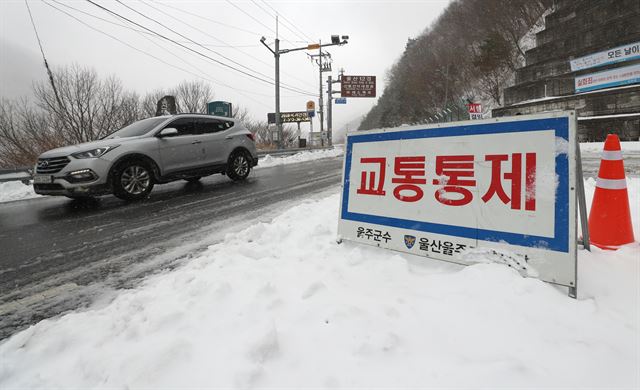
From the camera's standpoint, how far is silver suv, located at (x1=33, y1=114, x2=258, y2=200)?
523 cm

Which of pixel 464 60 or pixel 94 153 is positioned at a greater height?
pixel 464 60

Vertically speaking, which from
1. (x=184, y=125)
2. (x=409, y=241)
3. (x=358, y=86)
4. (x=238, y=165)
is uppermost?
(x=358, y=86)

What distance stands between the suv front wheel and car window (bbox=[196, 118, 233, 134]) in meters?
1.65

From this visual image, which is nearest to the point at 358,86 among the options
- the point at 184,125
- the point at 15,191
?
the point at 184,125

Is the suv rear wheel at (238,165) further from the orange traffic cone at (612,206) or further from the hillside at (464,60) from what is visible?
the hillside at (464,60)

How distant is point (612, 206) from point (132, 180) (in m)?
6.75

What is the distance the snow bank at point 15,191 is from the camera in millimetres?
6827

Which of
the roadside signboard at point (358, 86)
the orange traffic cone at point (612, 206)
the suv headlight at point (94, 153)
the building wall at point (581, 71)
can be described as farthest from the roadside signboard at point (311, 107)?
the orange traffic cone at point (612, 206)

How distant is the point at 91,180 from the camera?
206 inches

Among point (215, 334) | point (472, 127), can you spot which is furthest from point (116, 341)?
point (472, 127)

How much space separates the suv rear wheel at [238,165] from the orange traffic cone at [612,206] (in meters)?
6.94

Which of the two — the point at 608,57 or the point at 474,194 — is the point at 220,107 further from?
the point at 608,57

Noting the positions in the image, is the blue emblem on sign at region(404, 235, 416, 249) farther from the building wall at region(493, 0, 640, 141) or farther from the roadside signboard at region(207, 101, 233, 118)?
the roadside signboard at region(207, 101, 233, 118)

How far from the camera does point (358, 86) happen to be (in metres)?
31.4
